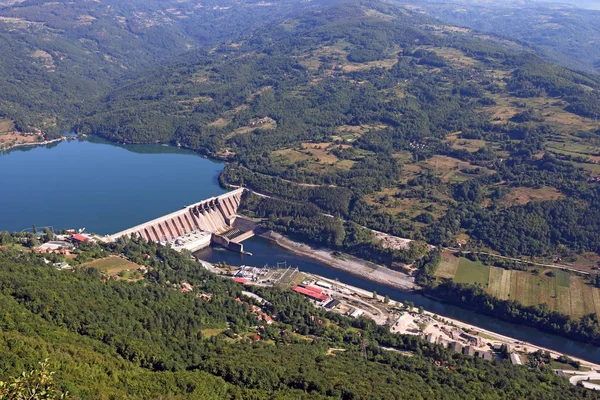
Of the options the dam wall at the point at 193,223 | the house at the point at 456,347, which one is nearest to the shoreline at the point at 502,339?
the house at the point at 456,347

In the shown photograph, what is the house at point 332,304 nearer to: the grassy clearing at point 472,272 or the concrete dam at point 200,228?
the grassy clearing at point 472,272

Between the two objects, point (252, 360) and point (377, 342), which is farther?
point (377, 342)

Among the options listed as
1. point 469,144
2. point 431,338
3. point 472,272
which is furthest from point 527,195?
point 431,338

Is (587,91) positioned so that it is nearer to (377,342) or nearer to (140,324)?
(377,342)

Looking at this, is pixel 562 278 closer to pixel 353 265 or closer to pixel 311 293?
pixel 353 265

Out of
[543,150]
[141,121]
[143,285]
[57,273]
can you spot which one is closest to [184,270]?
[143,285]

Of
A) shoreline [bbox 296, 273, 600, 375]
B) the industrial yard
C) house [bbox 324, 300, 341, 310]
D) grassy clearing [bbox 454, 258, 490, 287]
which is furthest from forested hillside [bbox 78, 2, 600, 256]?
house [bbox 324, 300, 341, 310]

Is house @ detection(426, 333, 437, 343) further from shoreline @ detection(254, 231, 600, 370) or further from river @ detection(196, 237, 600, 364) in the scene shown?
river @ detection(196, 237, 600, 364)
